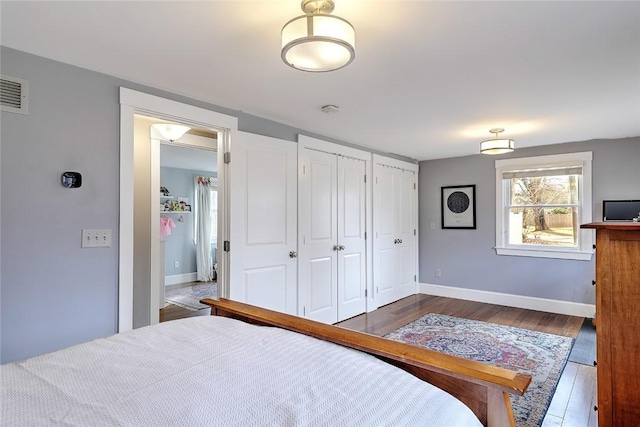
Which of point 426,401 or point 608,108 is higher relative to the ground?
point 608,108

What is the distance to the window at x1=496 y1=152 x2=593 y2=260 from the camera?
4.28m

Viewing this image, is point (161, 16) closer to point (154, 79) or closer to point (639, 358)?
point (154, 79)

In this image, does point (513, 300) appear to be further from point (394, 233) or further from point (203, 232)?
point (203, 232)

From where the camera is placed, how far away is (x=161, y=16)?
1.63 m

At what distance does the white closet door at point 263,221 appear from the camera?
295 cm

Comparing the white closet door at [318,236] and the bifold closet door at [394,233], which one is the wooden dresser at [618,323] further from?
the bifold closet door at [394,233]

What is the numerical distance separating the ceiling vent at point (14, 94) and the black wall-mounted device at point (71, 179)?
0.39 m

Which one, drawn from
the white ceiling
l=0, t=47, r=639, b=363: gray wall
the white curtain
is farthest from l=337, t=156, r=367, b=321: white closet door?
the white curtain

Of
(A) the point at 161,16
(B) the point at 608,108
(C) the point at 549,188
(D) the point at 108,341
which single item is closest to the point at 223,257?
(D) the point at 108,341

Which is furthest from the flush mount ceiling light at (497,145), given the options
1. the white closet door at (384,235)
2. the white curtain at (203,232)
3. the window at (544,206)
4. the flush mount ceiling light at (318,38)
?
the white curtain at (203,232)

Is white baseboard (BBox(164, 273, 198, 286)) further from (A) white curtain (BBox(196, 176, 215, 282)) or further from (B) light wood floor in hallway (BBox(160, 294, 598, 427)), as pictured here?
(B) light wood floor in hallway (BBox(160, 294, 598, 427))

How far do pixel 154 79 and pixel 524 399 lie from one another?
11.0ft

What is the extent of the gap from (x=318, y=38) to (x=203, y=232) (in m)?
5.98

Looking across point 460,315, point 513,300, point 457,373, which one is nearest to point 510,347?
point 460,315
